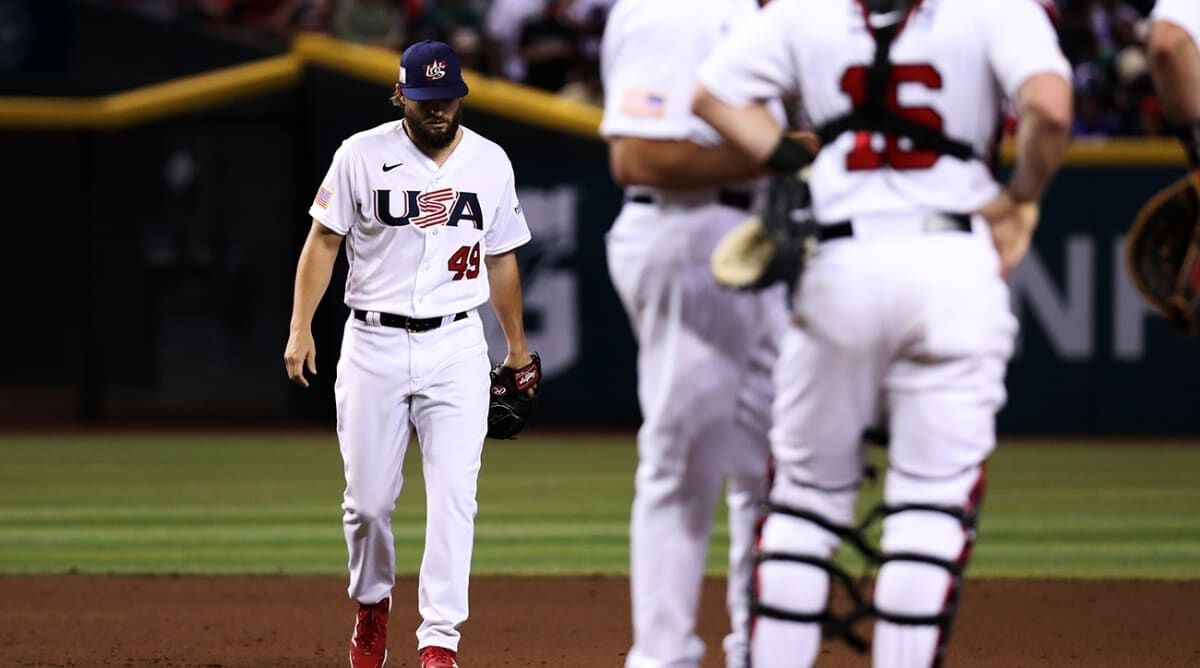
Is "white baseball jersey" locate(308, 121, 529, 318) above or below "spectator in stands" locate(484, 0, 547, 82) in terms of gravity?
below

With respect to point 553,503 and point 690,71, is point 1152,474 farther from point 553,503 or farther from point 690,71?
point 690,71

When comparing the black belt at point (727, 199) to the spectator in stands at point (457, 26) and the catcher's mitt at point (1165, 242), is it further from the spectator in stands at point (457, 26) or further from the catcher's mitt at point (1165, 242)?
the spectator in stands at point (457, 26)

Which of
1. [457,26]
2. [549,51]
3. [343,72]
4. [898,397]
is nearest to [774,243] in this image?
[898,397]

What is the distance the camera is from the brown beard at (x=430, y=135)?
5.80 m

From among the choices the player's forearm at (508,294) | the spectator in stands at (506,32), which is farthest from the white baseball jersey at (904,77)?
the spectator in stands at (506,32)

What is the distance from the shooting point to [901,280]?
3854 mm

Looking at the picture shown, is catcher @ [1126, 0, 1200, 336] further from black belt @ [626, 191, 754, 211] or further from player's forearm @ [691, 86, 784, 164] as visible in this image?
player's forearm @ [691, 86, 784, 164]

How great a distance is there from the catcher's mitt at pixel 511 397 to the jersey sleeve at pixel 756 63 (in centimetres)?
230

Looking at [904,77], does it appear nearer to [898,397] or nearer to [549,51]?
[898,397]

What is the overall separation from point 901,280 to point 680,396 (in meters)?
0.79

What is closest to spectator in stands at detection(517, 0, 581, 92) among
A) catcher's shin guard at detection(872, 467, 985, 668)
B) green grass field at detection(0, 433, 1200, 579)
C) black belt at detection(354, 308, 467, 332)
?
green grass field at detection(0, 433, 1200, 579)

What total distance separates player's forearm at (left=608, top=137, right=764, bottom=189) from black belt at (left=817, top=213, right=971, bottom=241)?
1.31ft

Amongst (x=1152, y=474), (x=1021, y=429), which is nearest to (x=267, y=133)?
(x=1021, y=429)

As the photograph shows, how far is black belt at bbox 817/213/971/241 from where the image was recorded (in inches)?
154
